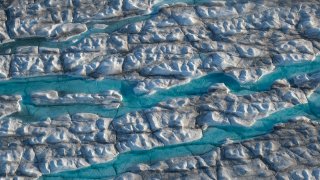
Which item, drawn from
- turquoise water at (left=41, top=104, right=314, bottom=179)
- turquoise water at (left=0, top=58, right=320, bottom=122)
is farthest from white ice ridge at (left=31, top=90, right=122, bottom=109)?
turquoise water at (left=41, top=104, right=314, bottom=179)

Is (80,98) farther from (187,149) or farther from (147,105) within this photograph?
(187,149)

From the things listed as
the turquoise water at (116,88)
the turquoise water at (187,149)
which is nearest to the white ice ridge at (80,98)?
the turquoise water at (116,88)

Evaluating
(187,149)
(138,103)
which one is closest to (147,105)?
(138,103)

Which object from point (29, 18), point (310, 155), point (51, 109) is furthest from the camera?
point (29, 18)

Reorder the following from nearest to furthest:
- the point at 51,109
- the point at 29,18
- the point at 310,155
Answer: the point at 310,155 < the point at 51,109 < the point at 29,18

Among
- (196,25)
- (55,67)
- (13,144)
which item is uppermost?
(196,25)

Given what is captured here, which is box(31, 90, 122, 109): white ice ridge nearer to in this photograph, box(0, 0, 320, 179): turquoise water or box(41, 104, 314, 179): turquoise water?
box(0, 0, 320, 179): turquoise water

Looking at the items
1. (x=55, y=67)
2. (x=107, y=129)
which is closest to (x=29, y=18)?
(x=55, y=67)

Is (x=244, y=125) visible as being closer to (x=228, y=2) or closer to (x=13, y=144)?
(x=228, y=2)

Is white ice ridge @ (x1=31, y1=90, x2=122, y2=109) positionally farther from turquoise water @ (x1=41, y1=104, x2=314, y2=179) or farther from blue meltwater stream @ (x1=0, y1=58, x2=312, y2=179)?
turquoise water @ (x1=41, y1=104, x2=314, y2=179)

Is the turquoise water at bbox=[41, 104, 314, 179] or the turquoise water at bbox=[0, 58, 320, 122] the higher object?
the turquoise water at bbox=[0, 58, 320, 122]

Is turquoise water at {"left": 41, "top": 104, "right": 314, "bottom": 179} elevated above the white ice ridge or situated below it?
below
